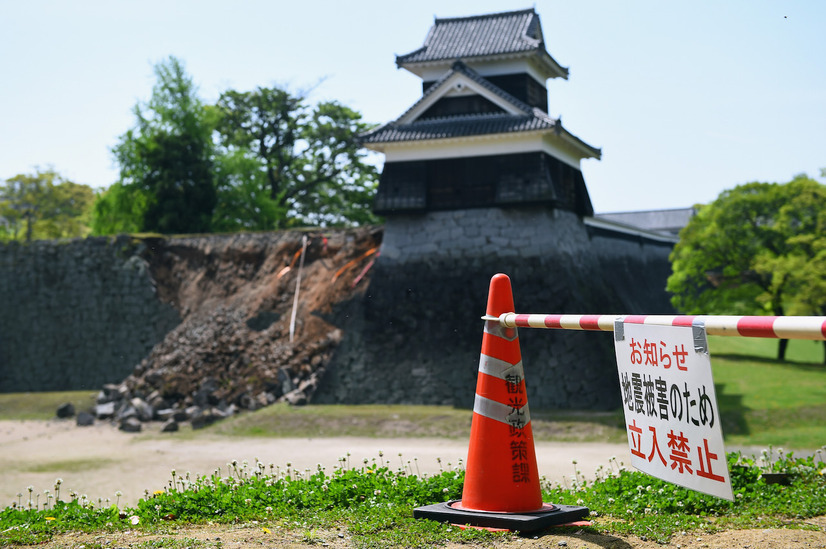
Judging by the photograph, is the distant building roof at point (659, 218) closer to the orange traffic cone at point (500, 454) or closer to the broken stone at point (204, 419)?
the broken stone at point (204, 419)

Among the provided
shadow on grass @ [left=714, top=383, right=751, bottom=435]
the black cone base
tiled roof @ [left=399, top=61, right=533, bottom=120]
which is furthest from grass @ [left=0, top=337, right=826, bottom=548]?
tiled roof @ [left=399, top=61, right=533, bottom=120]

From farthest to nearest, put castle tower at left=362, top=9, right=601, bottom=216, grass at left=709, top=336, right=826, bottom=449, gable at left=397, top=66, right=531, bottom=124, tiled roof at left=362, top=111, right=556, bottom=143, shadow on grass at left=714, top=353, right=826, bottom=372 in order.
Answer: shadow on grass at left=714, top=353, right=826, bottom=372 < gable at left=397, top=66, right=531, bottom=124 < castle tower at left=362, top=9, right=601, bottom=216 < tiled roof at left=362, top=111, right=556, bottom=143 < grass at left=709, top=336, right=826, bottom=449

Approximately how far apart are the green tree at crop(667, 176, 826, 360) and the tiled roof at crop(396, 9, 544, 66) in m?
7.25

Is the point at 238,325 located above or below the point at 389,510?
above

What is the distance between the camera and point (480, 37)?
749 inches

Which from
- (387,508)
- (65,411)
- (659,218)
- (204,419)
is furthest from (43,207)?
(387,508)

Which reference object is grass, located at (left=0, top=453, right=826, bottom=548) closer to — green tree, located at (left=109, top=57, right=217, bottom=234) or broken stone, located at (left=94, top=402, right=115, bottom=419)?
broken stone, located at (left=94, top=402, right=115, bottom=419)

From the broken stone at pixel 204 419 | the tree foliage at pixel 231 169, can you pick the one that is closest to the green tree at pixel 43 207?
the tree foliage at pixel 231 169

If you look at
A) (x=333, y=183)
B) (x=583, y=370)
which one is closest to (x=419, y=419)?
(x=583, y=370)

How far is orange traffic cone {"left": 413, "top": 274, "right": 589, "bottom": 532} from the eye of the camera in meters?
5.17

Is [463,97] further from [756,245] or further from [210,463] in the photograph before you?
[210,463]

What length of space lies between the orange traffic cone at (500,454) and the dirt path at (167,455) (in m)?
3.98

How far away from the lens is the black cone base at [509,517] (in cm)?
497

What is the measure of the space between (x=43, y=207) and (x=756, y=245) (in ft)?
113
